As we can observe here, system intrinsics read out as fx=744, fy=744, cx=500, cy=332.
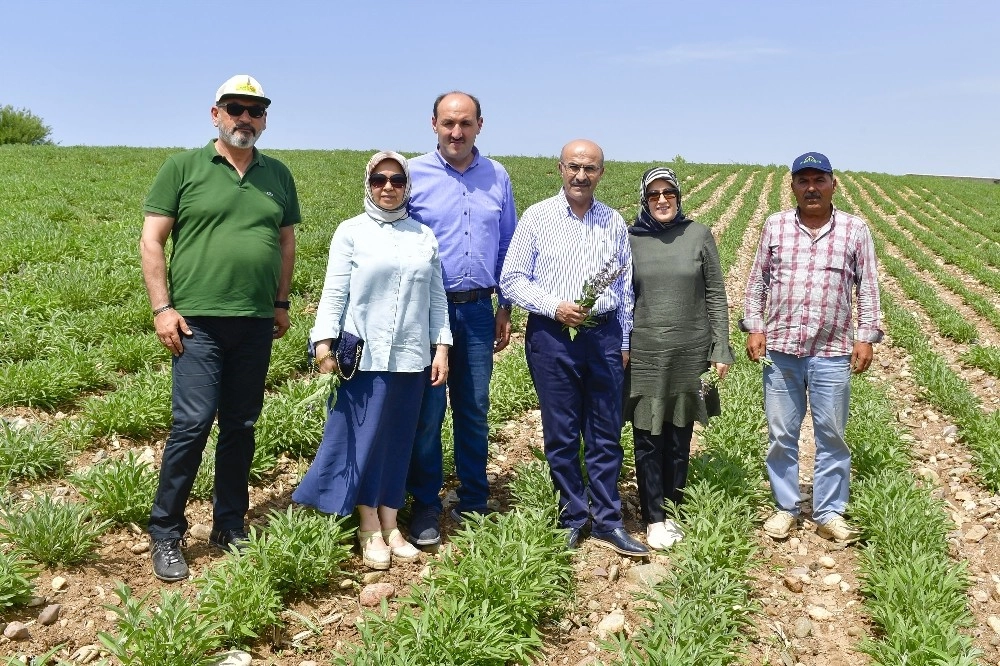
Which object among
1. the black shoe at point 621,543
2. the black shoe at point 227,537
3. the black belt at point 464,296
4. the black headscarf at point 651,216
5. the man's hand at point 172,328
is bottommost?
the black shoe at point 621,543

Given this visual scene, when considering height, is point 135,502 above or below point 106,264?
below

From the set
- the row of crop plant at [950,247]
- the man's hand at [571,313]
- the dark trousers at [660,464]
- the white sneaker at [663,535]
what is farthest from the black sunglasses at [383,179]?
the row of crop plant at [950,247]

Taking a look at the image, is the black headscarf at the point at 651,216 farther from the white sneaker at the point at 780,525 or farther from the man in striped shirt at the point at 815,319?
the white sneaker at the point at 780,525

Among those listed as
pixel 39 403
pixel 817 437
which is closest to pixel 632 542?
pixel 817 437

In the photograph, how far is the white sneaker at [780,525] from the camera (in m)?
5.07

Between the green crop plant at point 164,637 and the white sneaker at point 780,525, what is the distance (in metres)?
3.55

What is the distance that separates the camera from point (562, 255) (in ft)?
14.6

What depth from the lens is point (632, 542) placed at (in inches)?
184

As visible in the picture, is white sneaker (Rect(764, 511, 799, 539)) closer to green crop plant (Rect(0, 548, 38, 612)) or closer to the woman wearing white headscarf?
the woman wearing white headscarf

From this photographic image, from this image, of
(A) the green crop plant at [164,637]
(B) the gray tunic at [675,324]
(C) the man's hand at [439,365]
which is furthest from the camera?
(B) the gray tunic at [675,324]

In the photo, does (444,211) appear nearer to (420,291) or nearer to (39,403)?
(420,291)

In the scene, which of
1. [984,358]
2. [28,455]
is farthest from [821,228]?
[984,358]

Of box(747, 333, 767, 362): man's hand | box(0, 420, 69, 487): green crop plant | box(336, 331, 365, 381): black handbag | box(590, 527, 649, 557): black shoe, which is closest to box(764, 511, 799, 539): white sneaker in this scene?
box(590, 527, 649, 557): black shoe

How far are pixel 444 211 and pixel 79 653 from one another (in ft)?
9.75
